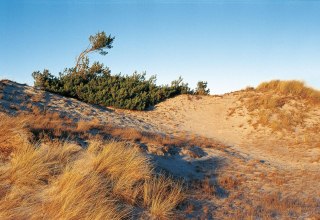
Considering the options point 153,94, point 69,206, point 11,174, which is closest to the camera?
point 69,206

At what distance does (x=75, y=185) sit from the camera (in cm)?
556

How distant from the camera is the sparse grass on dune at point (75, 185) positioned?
5.05 metres

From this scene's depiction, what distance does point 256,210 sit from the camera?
717 cm

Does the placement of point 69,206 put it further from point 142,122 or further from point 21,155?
point 142,122

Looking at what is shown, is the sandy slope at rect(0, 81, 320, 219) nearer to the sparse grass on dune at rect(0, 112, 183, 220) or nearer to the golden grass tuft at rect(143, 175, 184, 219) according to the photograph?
the golden grass tuft at rect(143, 175, 184, 219)

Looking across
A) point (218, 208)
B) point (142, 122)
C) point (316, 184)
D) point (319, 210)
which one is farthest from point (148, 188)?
point (142, 122)

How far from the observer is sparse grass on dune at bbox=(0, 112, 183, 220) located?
16.6 ft

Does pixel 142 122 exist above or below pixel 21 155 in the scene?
A: above

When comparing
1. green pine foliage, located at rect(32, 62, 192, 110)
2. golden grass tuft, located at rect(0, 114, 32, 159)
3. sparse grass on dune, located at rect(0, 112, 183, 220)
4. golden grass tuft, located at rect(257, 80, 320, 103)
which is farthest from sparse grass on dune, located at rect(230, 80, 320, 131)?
golden grass tuft, located at rect(0, 114, 32, 159)

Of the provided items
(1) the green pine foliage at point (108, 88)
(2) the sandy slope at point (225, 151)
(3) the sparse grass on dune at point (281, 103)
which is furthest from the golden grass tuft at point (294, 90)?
(1) the green pine foliage at point (108, 88)

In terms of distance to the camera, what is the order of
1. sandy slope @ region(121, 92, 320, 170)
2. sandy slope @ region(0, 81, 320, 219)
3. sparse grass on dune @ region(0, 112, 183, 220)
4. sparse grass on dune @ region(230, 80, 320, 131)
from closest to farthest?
sparse grass on dune @ region(0, 112, 183, 220) < sandy slope @ region(0, 81, 320, 219) < sandy slope @ region(121, 92, 320, 170) < sparse grass on dune @ region(230, 80, 320, 131)

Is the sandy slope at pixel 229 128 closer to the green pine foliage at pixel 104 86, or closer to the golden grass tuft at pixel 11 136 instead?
the green pine foliage at pixel 104 86

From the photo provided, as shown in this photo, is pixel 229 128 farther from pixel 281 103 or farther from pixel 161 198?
pixel 161 198

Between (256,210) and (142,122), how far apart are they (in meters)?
13.3
